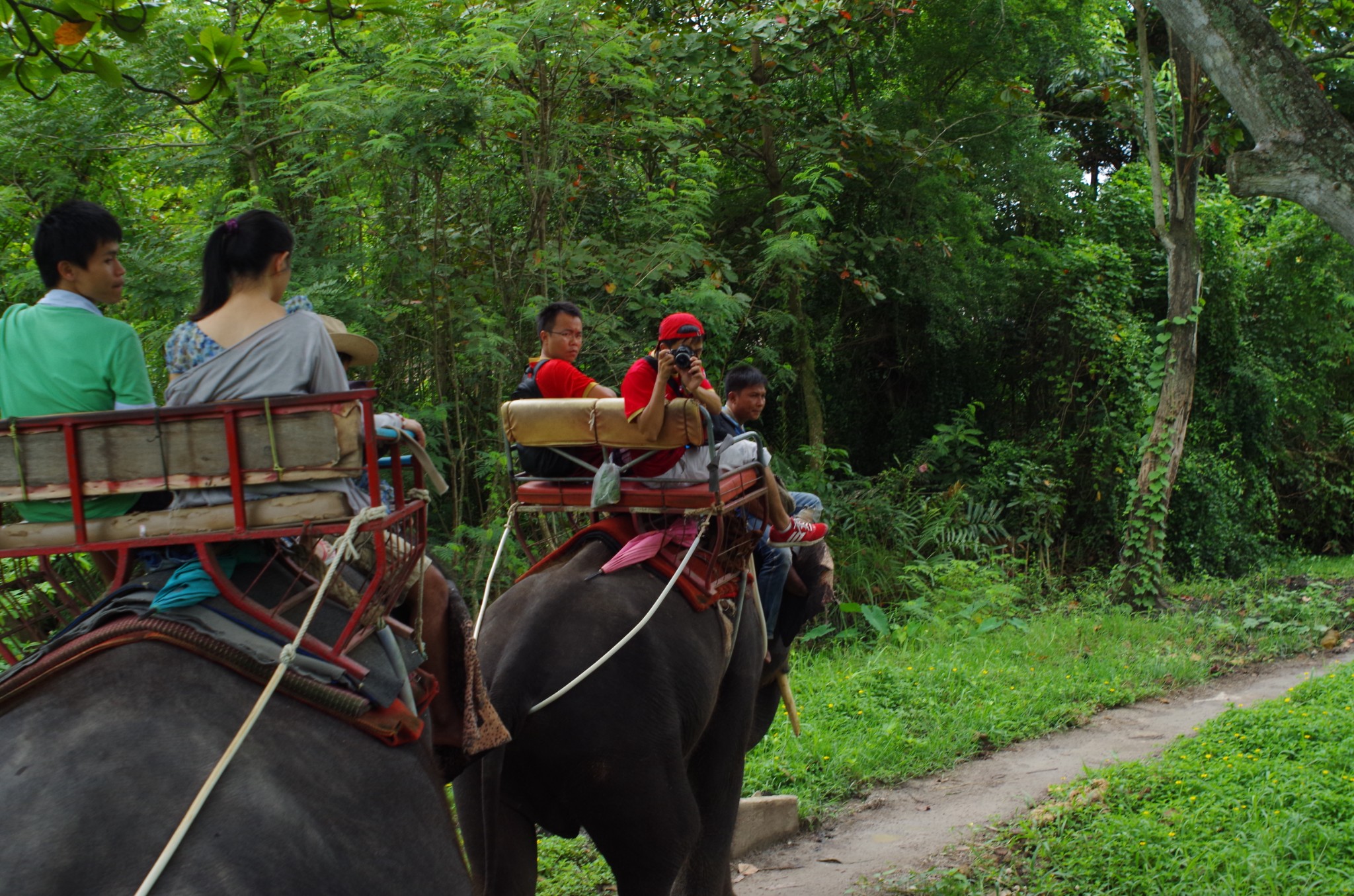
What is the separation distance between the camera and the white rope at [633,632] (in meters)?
3.42

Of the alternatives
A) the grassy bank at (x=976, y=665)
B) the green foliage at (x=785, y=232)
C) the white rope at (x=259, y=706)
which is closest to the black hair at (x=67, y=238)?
the white rope at (x=259, y=706)

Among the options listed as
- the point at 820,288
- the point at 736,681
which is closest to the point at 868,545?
the point at 820,288

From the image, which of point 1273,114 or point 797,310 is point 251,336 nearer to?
point 1273,114

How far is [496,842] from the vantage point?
136 inches

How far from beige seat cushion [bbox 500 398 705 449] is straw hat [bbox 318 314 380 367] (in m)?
0.78

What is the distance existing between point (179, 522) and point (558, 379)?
7.24 ft

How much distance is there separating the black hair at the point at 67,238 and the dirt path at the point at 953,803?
403cm

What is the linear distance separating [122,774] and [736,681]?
9.73 ft

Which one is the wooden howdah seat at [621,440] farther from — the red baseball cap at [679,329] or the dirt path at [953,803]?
the dirt path at [953,803]

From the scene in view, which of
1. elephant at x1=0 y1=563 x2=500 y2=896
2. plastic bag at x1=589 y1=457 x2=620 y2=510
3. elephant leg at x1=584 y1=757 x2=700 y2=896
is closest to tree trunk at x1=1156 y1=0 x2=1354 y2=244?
plastic bag at x1=589 y1=457 x2=620 y2=510

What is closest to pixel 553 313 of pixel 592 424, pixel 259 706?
pixel 592 424

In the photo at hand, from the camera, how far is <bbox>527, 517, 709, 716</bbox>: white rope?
3.42 meters

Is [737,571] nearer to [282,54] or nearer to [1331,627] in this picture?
[282,54]

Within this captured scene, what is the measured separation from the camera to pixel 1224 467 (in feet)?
41.1
